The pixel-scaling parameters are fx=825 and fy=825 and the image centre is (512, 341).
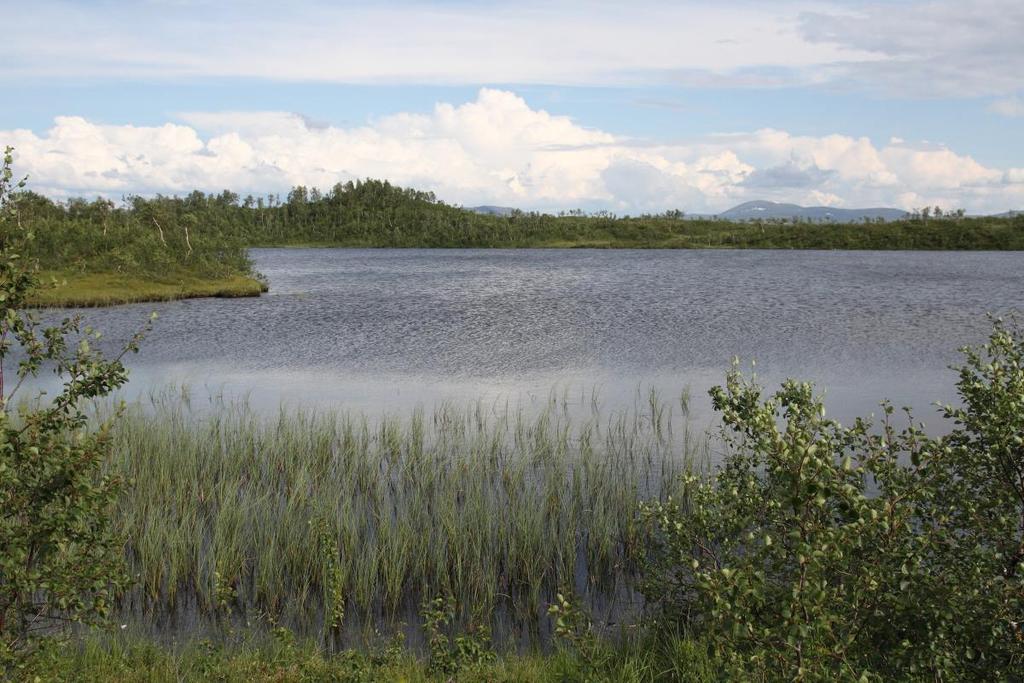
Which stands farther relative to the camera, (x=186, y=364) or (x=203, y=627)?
(x=186, y=364)

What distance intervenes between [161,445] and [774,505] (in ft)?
44.6

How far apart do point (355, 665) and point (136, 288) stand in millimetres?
54026

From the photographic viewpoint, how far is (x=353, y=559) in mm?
12711

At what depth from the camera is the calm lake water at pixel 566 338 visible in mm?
27016

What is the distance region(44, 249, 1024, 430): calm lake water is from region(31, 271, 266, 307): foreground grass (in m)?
2.42

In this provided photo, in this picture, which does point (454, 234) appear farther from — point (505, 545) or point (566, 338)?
point (505, 545)

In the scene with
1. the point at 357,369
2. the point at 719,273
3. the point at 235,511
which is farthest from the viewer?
the point at 719,273

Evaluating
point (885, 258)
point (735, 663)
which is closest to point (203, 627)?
point (735, 663)

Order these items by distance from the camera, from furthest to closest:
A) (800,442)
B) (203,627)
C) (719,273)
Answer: (719,273)
(203,627)
(800,442)

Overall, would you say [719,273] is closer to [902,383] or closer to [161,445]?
[902,383]

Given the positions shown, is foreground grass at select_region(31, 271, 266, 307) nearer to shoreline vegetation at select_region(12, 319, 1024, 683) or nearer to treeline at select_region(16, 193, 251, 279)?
treeline at select_region(16, 193, 251, 279)

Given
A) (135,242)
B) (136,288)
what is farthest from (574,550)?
(135,242)

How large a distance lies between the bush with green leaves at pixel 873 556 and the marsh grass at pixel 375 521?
15.0ft

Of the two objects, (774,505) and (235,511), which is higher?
(774,505)
